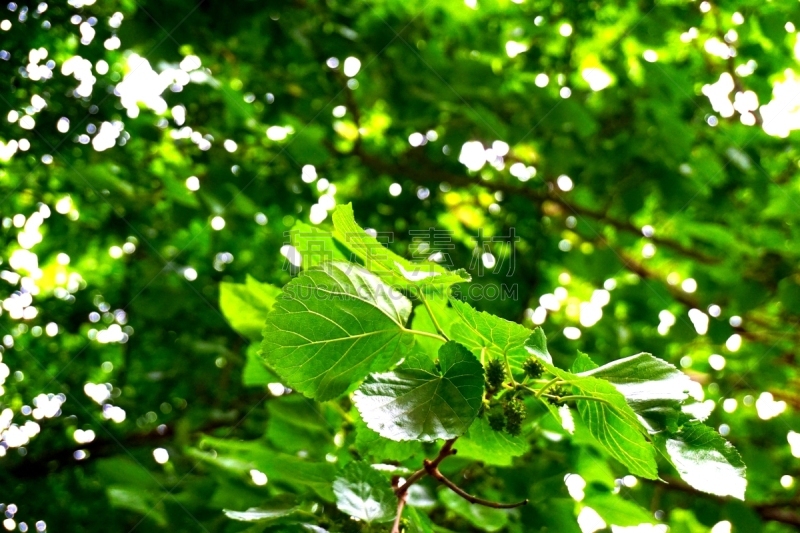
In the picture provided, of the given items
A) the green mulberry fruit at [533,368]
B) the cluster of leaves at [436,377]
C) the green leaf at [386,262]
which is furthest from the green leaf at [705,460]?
the green leaf at [386,262]

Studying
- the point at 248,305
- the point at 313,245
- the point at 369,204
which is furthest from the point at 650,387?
the point at 369,204

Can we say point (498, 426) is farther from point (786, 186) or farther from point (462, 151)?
point (786, 186)

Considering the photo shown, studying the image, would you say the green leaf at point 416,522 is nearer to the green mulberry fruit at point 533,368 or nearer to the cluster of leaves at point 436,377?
the cluster of leaves at point 436,377

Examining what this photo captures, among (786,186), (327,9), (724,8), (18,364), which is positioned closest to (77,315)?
(18,364)

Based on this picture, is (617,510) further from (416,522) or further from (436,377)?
(436,377)

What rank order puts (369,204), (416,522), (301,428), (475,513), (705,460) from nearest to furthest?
(705,460) → (416,522) → (475,513) → (301,428) → (369,204)
